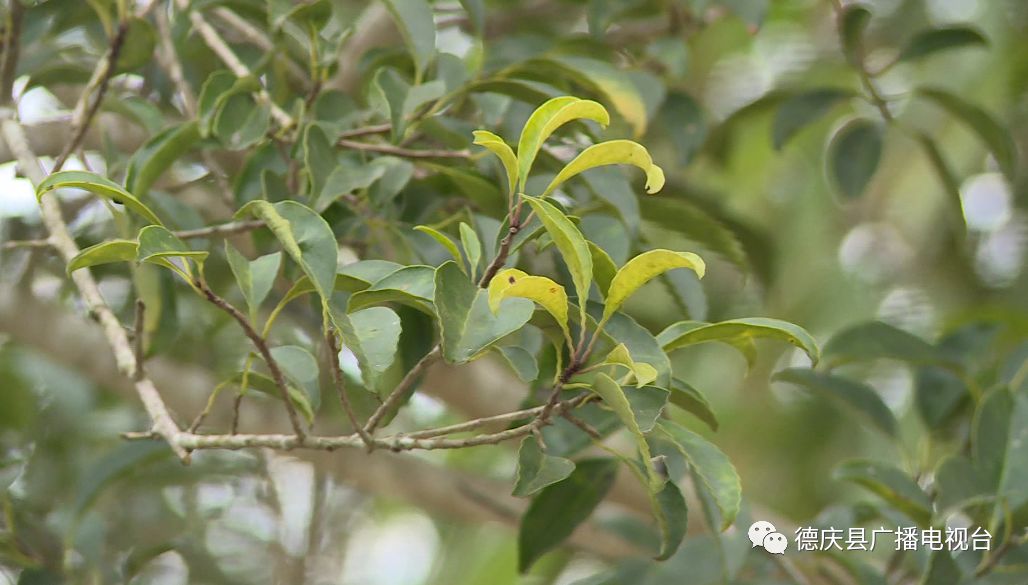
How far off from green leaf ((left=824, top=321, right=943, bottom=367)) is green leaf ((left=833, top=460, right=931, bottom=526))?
0.10 meters

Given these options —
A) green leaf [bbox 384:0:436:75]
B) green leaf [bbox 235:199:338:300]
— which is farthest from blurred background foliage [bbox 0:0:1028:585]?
green leaf [bbox 235:199:338:300]

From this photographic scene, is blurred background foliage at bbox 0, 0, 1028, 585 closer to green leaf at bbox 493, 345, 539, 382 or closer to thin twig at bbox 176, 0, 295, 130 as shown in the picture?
thin twig at bbox 176, 0, 295, 130

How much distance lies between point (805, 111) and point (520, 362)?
1.85 ft

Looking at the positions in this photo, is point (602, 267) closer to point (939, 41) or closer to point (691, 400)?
point (691, 400)

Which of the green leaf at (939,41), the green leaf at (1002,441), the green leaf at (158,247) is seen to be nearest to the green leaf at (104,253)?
the green leaf at (158,247)

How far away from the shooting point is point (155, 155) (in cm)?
71

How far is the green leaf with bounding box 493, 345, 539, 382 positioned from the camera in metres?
0.54

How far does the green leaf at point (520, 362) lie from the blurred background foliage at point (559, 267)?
124 millimetres

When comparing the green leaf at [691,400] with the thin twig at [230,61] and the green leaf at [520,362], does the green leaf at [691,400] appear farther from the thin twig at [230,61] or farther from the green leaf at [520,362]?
the thin twig at [230,61]

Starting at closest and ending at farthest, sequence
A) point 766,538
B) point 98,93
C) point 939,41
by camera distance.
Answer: point 98,93 < point 766,538 < point 939,41

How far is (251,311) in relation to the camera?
559 mm

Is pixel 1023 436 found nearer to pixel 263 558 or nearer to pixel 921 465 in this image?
pixel 921 465

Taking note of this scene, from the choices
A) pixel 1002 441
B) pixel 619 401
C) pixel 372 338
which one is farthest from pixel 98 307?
pixel 1002 441

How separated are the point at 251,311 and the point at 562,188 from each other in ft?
1.00
